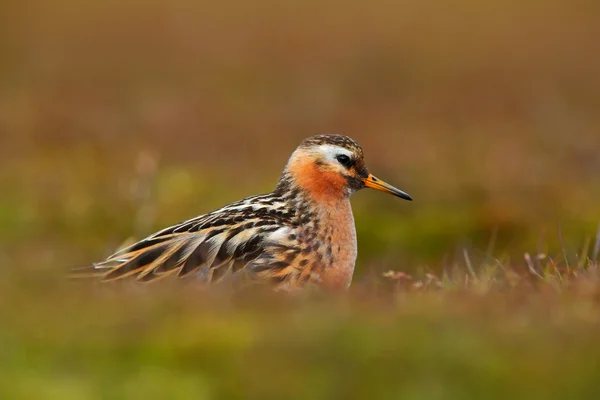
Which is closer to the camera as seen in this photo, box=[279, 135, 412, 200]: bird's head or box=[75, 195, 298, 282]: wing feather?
box=[75, 195, 298, 282]: wing feather

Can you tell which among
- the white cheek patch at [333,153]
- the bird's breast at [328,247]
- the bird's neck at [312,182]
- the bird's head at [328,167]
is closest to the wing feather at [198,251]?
the bird's breast at [328,247]

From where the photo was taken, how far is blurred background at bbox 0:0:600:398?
14484 mm

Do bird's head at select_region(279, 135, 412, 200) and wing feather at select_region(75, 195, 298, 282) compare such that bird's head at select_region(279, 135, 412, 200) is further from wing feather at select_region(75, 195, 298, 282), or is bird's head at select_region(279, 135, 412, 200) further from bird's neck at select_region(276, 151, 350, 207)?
wing feather at select_region(75, 195, 298, 282)

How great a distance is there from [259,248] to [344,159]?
57.1 inches

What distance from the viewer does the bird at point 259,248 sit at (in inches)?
313

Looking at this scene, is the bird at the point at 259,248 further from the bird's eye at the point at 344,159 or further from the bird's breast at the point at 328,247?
the bird's eye at the point at 344,159

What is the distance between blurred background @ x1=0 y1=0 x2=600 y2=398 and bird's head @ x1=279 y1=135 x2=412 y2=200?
0.70m

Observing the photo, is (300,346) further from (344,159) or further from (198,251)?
(344,159)

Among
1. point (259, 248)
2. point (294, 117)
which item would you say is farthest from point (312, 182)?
point (294, 117)

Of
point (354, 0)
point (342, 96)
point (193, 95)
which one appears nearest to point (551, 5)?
point (354, 0)

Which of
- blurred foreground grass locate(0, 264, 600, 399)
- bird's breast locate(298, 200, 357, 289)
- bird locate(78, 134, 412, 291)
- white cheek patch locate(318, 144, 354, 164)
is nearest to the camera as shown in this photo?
blurred foreground grass locate(0, 264, 600, 399)

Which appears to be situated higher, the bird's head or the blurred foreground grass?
the bird's head

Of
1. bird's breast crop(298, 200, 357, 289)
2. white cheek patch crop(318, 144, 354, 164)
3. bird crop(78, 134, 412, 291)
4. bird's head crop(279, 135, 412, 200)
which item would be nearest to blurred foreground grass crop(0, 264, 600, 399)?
bird crop(78, 134, 412, 291)

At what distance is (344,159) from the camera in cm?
912
